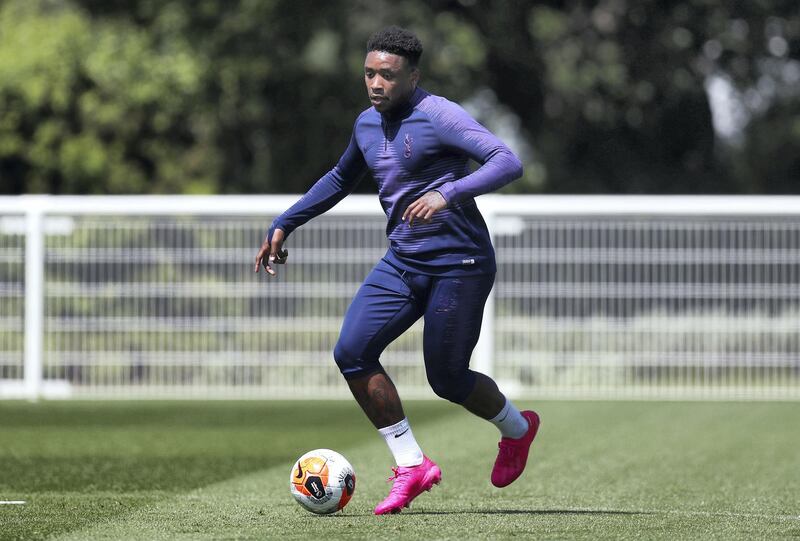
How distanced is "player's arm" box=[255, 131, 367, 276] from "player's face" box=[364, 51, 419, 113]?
479 mm

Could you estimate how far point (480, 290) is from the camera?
724 cm

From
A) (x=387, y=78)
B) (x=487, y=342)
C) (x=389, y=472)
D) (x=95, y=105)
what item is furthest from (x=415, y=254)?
(x=95, y=105)

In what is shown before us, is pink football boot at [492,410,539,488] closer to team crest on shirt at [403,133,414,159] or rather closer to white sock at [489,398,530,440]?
white sock at [489,398,530,440]

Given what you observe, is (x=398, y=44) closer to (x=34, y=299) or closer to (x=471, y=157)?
(x=471, y=157)

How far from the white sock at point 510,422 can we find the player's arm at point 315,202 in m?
1.21

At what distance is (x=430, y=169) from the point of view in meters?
7.08

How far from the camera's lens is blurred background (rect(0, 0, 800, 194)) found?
26062mm

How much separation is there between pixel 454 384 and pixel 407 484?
484 millimetres

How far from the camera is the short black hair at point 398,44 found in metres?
7.03

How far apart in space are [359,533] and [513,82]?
72.3 ft

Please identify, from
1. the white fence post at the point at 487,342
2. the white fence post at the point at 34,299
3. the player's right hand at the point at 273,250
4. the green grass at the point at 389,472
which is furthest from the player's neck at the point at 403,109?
the white fence post at the point at 34,299

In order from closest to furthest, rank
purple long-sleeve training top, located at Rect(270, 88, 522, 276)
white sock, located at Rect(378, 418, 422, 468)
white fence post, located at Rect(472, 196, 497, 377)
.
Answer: purple long-sleeve training top, located at Rect(270, 88, 522, 276) < white sock, located at Rect(378, 418, 422, 468) < white fence post, located at Rect(472, 196, 497, 377)

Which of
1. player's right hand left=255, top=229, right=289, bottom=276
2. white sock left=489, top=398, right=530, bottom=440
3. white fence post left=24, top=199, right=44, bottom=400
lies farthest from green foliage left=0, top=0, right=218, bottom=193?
white sock left=489, top=398, right=530, bottom=440

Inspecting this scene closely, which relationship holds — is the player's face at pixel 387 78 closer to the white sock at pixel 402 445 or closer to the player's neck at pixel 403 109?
the player's neck at pixel 403 109
